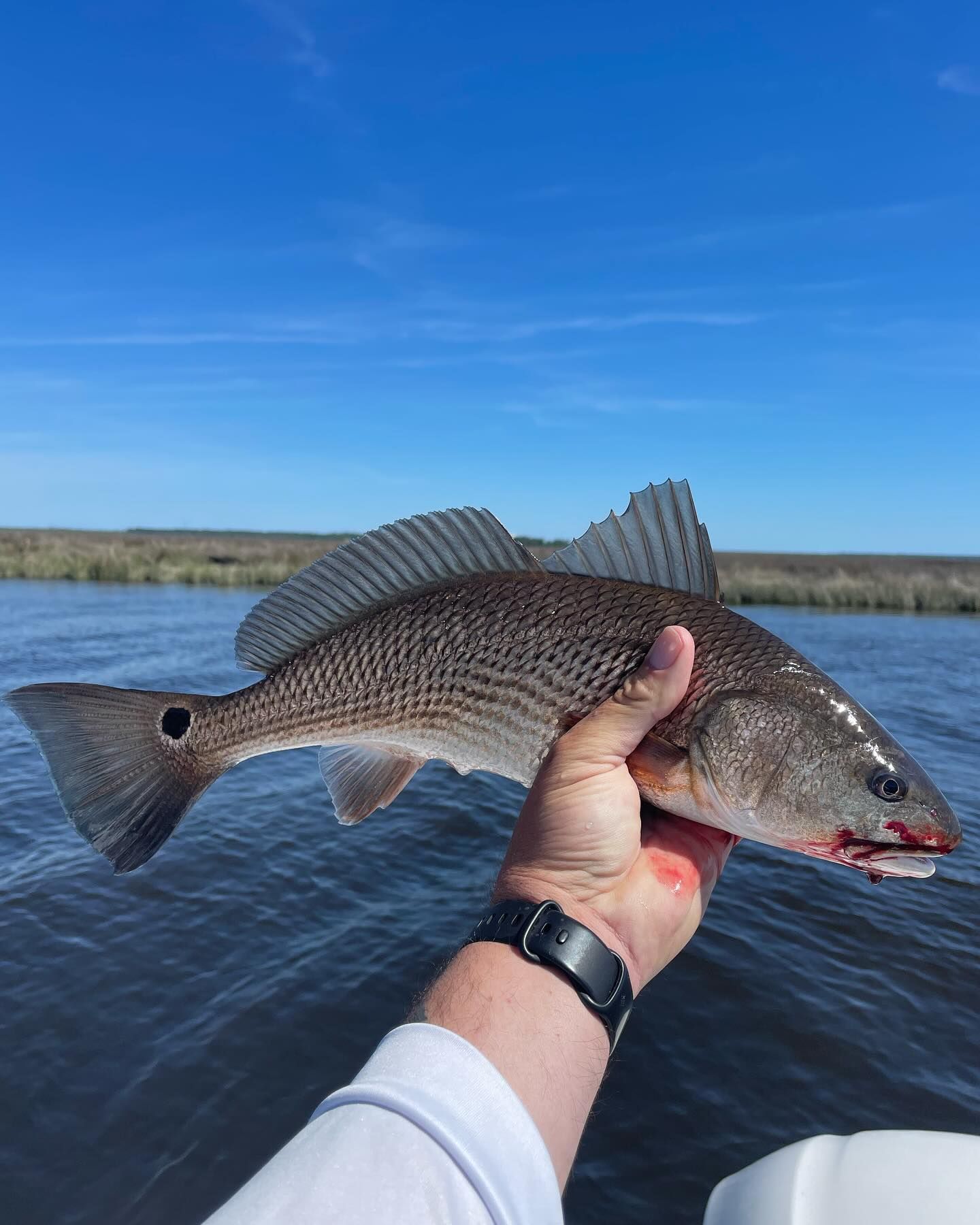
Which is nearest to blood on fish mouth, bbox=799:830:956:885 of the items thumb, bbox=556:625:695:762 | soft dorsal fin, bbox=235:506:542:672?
thumb, bbox=556:625:695:762

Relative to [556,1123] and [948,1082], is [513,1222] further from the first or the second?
[948,1082]

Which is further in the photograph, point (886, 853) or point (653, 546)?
point (653, 546)

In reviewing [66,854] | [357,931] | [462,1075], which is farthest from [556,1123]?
[66,854]

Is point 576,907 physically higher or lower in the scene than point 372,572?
lower

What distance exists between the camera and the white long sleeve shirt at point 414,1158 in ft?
4.46

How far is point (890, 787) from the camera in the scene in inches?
104

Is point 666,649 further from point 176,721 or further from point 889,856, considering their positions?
point 176,721

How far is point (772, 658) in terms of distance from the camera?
298 cm

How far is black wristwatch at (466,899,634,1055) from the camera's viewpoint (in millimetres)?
2203

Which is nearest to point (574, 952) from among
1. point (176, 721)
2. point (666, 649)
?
point (666, 649)

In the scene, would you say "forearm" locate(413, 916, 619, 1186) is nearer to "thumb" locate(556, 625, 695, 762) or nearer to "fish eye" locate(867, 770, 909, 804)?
"thumb" locate(556, 625, 695, 762)

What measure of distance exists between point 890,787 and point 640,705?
898 mm

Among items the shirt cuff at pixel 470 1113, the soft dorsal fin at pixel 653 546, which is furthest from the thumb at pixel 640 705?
A: the shirt cuff at pixel 470 1113

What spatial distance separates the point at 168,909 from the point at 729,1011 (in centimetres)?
498
